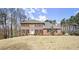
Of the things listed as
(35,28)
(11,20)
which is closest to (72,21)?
(35,28)

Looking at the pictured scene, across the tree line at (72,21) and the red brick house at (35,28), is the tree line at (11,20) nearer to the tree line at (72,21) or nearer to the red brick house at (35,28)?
the red brick house at (35,28)

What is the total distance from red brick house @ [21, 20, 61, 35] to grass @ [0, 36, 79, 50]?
0.22 feet

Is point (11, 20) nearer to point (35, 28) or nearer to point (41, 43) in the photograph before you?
point (35, 28)

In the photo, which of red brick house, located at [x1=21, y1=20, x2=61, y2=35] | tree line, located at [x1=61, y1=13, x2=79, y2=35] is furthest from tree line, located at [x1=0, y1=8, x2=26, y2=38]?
tree line, located at [x1=61, y1=13, x2=79, y2=35]

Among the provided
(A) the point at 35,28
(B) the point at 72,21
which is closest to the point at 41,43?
(A) the point at 35,28

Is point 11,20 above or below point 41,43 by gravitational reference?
above

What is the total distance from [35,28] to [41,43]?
22 centimetres

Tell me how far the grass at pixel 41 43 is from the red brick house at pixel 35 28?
0.07 metres

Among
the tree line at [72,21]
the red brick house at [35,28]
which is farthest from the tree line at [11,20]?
the tree line at [72,21]

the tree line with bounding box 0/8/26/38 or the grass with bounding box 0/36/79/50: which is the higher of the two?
the tree line with bounding box 0/8/26/38

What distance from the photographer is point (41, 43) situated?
2395 mm

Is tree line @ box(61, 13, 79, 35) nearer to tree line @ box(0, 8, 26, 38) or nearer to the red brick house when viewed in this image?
the red brick house

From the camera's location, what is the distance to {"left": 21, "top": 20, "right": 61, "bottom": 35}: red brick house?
2.41m

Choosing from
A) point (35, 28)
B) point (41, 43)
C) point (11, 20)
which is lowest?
point (41, 43)
